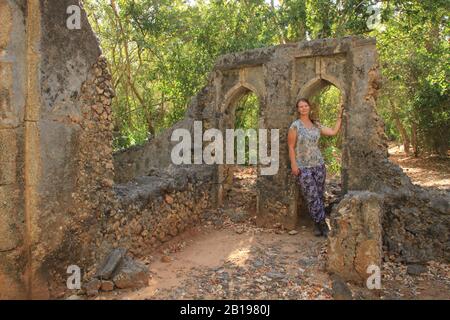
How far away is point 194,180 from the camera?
7.56 m

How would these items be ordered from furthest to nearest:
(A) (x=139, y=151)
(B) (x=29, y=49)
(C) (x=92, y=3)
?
(C) (x=92, y=3) < (A) (x=139, y=151) < (B) (x=29, y=49)

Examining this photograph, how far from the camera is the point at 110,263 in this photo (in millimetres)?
4910

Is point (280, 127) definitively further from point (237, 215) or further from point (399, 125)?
point (399, 125)

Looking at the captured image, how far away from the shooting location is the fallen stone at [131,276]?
470 centimetres

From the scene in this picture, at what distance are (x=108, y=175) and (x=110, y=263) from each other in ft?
3.67

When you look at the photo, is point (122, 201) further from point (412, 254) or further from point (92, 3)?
point (92, 3)

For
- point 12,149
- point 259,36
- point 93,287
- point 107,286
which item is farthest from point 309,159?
Answer: point 259,36

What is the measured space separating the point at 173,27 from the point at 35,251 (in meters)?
10.5

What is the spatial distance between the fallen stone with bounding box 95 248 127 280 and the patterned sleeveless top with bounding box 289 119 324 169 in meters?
3.34

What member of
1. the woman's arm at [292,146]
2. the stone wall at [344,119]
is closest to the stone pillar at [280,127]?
the stone wall at [344,119]

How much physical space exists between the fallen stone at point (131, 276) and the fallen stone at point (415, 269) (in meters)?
3.74

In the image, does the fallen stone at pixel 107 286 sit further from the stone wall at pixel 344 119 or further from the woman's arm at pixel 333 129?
the woman's arm at pixel 333 129

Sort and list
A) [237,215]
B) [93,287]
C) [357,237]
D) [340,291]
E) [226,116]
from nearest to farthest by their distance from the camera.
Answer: [93,287]
[340,291]
[357,237]
[237,215]
[226,116]
